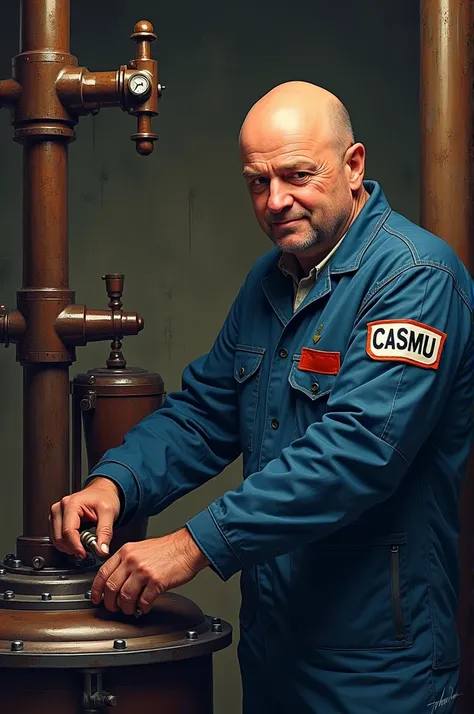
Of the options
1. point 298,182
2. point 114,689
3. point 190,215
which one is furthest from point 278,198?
point 190,215

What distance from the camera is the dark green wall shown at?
3367mm

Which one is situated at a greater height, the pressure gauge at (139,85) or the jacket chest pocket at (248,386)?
the pressure gauge at (139,85)

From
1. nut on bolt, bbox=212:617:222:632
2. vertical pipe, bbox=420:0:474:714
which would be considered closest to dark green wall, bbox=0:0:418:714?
vertical pipe, bbox=420:0:474:714

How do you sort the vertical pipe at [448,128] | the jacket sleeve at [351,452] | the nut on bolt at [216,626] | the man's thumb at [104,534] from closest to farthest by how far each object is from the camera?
the jacket sleeve at [351,452] → the man's thumb at [104,534] → the nut on bolt at [216,626] → the vertical pipe at [448,128]

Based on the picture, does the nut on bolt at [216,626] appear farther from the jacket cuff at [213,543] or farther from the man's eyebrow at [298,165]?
the man's eyebrow at [298,165]

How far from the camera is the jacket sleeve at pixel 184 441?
76.5 inches

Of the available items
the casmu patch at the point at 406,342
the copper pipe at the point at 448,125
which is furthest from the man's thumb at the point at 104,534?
the copper pipe at the point at 448,125

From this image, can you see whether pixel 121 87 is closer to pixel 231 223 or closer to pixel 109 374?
pixel 109 374

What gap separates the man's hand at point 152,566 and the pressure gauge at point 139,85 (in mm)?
732

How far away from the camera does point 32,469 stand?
2.03 metres

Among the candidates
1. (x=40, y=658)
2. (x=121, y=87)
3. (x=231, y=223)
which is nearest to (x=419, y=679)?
(x=40, y=658)

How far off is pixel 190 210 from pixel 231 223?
13 cm
